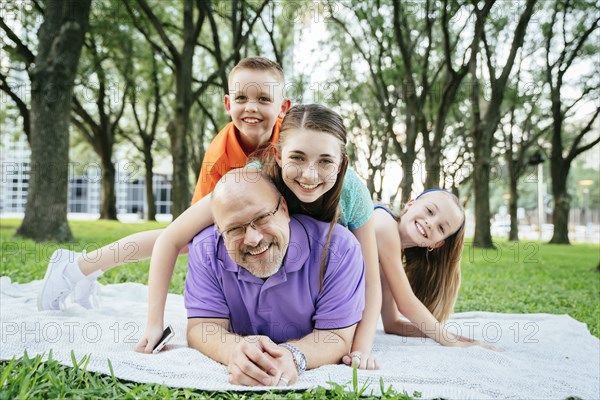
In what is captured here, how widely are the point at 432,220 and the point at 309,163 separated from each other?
1190 mm

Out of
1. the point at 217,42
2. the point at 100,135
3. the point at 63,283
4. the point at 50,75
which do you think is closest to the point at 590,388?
the point at 63,283

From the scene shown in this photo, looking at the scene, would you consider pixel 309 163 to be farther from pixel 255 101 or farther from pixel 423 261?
pixel 423 261

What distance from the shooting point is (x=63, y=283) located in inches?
132

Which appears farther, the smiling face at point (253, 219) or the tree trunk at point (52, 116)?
the tree trunk at point (52, 116)

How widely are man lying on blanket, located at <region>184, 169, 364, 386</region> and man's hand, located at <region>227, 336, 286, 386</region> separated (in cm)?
8

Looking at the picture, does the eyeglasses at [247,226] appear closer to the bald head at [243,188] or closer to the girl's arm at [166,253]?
the bald head at [243,188]

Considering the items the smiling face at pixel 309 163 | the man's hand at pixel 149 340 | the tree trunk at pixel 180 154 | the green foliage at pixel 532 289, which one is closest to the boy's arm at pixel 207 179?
the man's hand at pixel 149 340

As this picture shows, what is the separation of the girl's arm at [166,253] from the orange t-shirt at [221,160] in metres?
0.65

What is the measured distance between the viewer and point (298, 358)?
2139 mm

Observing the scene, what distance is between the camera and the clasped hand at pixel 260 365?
6.45ft

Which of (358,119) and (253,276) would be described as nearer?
(253,276)

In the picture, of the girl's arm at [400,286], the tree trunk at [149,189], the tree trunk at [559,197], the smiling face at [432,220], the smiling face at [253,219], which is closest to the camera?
the smiling face at [253,219]

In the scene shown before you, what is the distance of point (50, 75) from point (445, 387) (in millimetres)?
8441

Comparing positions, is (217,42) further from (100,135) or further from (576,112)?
(576,112)
